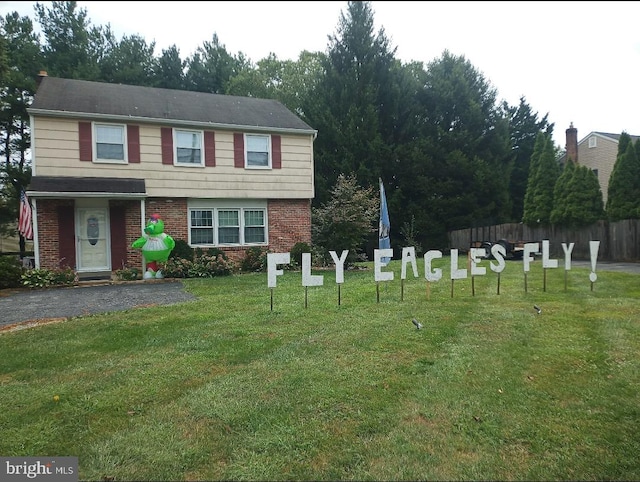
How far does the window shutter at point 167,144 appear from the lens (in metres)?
14.4

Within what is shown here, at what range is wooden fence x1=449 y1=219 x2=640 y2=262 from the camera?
16938 millimetres

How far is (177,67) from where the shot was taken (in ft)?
101

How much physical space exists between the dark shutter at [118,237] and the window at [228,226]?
6.80 ft

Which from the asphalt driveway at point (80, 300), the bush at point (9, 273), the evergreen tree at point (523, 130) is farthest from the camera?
the evergreen tree at point (523, 130)

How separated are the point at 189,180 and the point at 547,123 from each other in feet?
88.8

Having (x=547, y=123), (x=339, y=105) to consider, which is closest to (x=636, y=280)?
(x=339, y=105)

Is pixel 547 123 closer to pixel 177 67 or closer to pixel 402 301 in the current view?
pixel 177 67

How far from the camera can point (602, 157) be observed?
28938mm

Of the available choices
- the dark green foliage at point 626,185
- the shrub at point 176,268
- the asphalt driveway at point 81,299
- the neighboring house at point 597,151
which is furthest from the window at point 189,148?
the neighboring house at point 597,151

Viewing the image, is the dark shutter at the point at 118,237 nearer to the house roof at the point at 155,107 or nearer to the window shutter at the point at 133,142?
the window shutter at the point at 133,142

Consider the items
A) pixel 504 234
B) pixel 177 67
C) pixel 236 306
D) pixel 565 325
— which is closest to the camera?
pixel 565 325

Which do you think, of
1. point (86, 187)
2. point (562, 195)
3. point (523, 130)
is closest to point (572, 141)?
point (523, 130)

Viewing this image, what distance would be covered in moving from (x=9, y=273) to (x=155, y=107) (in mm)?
6879

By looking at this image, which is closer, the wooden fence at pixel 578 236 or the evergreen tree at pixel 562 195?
the wooden fence at pixel 578 236
